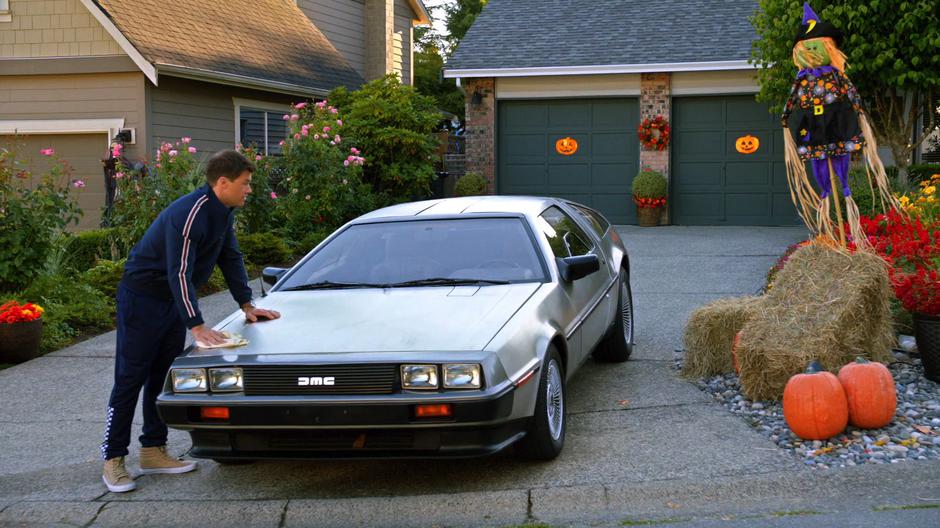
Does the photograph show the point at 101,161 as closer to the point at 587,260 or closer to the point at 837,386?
the point at 587,260

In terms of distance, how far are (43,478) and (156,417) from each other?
28.2 inches

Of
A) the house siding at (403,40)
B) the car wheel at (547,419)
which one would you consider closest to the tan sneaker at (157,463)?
the car wheel at (547,419)

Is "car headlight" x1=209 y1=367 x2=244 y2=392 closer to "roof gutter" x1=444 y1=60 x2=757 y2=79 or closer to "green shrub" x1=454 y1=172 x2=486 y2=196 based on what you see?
"green shrub" x1=454 y1=172 x2=486 y2=196

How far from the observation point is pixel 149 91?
1633 centimetres

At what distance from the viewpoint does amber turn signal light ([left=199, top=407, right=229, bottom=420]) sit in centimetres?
512

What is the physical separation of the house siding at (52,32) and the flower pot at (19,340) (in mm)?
8178

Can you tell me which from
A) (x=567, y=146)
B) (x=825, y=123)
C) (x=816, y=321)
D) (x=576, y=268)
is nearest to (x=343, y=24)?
(x=567, y=146)

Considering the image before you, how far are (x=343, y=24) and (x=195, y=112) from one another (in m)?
8.57

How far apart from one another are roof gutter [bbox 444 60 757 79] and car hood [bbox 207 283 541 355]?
14.3 metres

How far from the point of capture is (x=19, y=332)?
8.90m

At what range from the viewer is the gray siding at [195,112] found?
16.6m

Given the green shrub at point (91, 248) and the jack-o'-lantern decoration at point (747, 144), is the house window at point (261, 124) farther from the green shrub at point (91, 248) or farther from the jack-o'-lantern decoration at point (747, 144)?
the jack-o'-lantern decoration at point (747, 144)

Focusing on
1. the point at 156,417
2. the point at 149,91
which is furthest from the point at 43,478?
the point at 149,91

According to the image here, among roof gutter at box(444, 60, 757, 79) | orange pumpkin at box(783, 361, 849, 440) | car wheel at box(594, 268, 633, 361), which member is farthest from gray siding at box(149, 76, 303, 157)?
orange pumpkin at box(783, 361, 849, 440)
